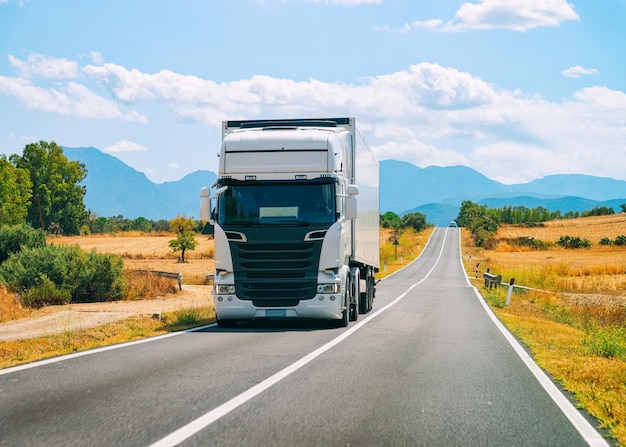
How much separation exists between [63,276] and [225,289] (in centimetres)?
1169

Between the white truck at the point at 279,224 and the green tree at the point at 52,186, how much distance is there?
91.4 metres

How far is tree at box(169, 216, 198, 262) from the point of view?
62969 mm

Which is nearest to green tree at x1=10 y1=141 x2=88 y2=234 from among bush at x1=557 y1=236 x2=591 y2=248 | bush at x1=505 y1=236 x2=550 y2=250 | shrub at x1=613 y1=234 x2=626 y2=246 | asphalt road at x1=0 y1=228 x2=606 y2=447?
bush at x1=505 y1=236 x2=550 y2=250

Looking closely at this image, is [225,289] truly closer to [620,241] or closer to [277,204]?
[277,204]

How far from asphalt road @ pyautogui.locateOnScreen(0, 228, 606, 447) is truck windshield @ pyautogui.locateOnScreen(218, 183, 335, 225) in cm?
266

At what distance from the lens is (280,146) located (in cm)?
1536

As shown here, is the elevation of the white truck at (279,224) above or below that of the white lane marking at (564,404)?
above

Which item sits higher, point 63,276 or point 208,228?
point 208,228

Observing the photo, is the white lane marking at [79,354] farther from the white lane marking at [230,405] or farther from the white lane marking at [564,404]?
the white lane marking at [564,404]

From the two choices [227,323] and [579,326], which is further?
[579,326]

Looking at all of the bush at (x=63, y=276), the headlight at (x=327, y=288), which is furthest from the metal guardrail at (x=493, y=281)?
the headlight at (x=327, y=288)

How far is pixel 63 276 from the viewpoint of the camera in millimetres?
24609

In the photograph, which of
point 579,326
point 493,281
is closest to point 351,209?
point 579,326

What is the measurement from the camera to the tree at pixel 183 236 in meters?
63.0
